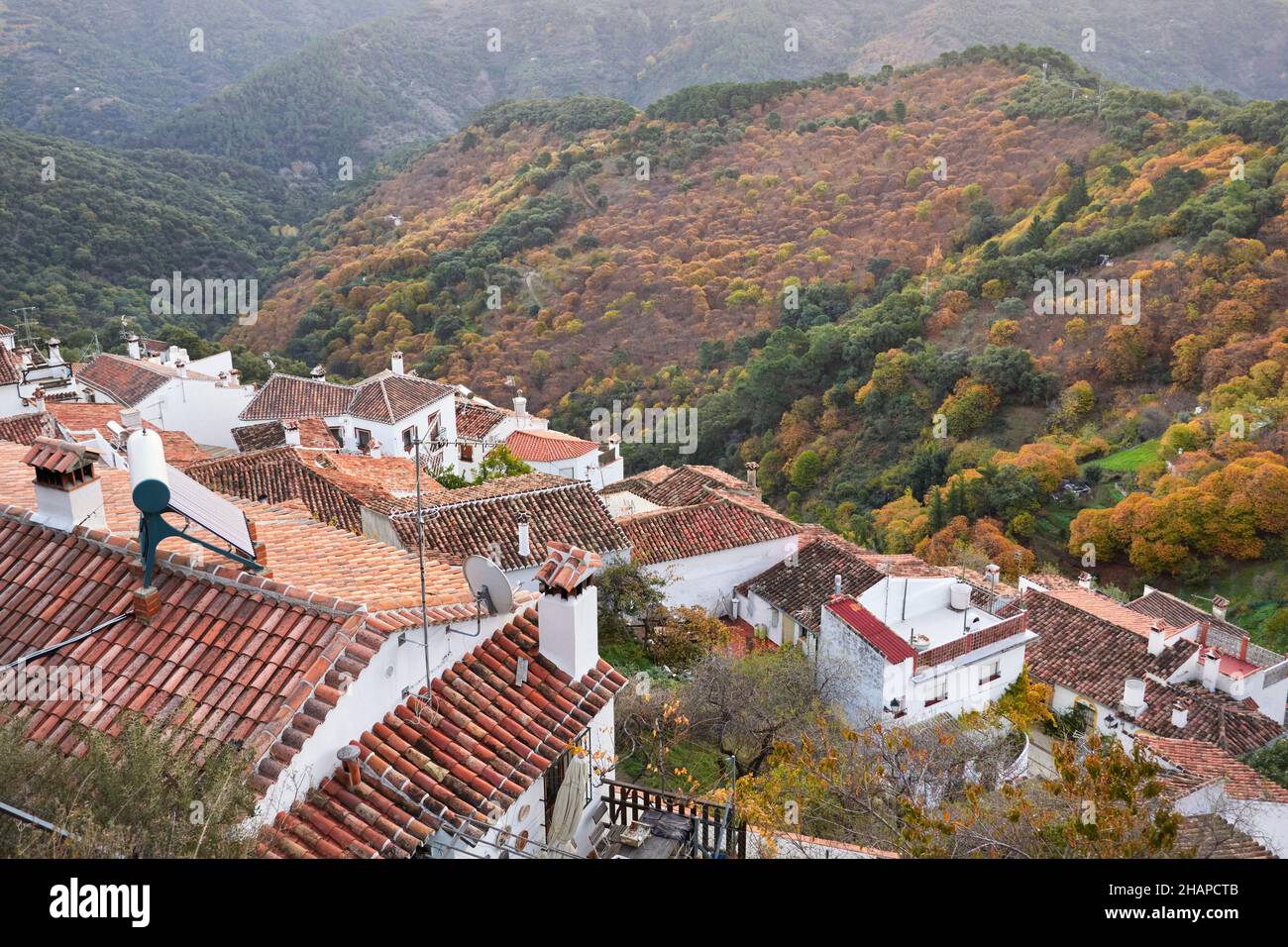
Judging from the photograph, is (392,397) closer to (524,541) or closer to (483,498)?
(483,498)

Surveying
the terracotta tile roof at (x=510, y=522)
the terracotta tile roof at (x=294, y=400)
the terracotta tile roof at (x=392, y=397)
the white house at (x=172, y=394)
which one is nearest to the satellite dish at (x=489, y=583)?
the terracotta tile roof at (x=510, y=522)

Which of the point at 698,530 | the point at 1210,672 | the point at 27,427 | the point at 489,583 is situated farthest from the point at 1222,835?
the point at 27,427

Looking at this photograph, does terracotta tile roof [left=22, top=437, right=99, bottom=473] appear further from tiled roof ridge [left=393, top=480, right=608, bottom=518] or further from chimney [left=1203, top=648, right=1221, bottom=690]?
chimney [left=1203, top=648, right=1221, bottom=690]

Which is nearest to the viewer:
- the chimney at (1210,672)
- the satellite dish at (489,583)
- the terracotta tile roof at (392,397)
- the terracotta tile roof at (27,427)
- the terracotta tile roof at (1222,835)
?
the satellite dish at (489,583)

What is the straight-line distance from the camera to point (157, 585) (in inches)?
287

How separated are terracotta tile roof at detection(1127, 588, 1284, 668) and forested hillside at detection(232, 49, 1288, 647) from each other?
105 inches

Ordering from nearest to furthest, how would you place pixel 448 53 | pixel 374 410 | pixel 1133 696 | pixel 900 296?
pixel 1133 696 → pixel 374 410 → pixel 900 296 → pixel 448 53

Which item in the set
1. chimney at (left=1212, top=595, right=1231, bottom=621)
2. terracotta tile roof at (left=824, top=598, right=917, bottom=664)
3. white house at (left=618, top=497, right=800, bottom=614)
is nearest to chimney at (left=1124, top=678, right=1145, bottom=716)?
terracotta tile roof at (left=824, top=598, right=917, bottom=664)

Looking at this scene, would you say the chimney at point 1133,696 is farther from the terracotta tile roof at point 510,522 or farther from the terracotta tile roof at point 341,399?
the terracotta tile roof at point 341,399

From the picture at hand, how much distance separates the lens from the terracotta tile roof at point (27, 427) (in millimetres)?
17908

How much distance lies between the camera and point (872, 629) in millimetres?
16203

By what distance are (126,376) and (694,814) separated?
86.5ft

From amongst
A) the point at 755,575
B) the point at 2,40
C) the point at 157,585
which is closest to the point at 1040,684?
the point at 755,575

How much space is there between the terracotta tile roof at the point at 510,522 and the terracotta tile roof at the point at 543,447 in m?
11.4
